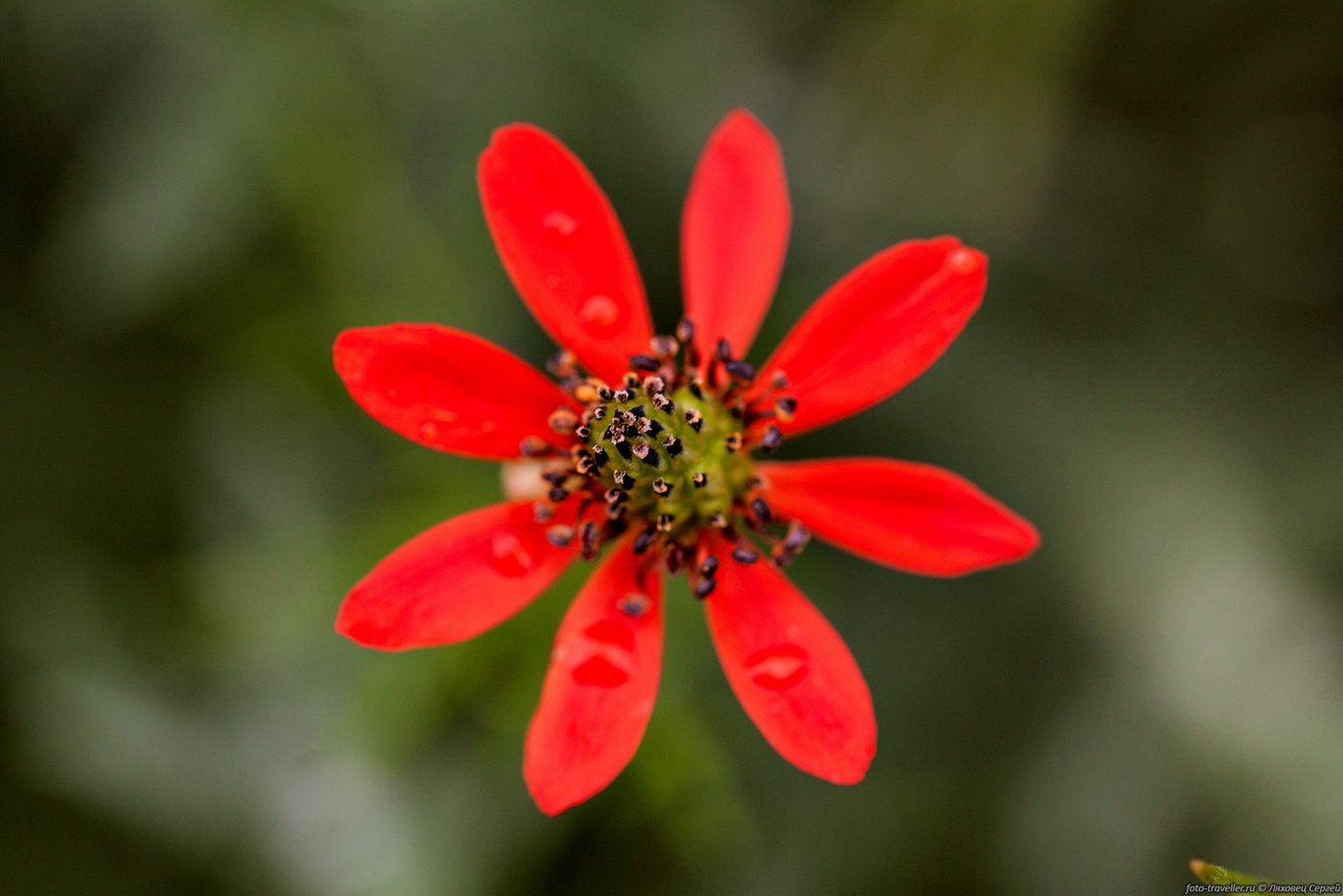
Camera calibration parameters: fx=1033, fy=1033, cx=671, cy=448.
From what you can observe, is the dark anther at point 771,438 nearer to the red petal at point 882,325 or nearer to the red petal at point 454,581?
the red petal at point 882,325

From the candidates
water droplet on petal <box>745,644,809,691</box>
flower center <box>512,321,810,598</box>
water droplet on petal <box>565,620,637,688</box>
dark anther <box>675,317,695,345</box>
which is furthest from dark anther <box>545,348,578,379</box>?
water droplet on petal <box>745,644,809,691</box>

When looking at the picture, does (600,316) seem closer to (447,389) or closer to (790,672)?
(447,389)

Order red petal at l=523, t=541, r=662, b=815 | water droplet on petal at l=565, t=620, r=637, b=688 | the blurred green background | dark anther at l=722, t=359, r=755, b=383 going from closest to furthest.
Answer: red petal at l=523, t=541, r=662, b=815, water droplet on petal at l=565, t=620, r=637, b=688, dark anther at l=722, t=359, r=755, b=383, the blurred green background

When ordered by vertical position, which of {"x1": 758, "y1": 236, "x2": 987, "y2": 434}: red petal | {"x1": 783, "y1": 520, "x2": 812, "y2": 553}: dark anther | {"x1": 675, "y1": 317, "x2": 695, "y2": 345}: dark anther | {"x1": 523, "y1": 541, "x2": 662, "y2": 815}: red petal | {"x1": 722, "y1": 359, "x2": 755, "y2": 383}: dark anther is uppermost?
{"x1": 758, "y1": 236, "x2": 987, "y2": 434}: red petal

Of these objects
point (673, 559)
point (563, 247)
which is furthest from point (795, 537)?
point (563, 247)

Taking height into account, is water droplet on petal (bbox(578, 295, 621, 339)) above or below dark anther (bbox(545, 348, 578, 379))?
above

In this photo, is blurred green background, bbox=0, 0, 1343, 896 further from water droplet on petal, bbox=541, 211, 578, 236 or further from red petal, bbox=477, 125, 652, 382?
water droplet on petal, bbox=541, 211, 578, 236
